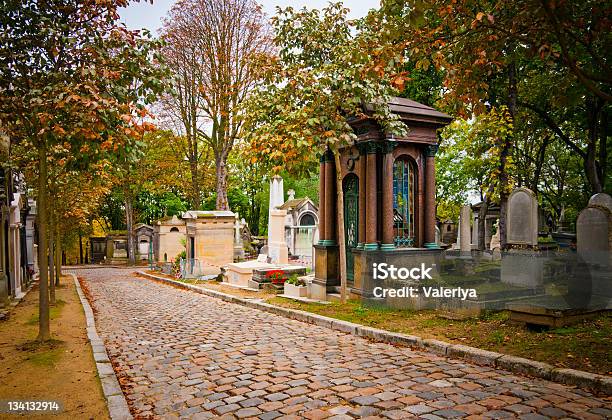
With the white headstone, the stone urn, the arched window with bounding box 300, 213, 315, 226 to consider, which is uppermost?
the white headstone

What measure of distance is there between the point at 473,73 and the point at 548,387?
4.43 metres

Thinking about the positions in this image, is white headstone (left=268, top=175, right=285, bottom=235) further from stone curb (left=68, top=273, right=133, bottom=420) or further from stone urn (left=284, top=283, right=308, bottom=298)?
stone curb (left=68, top=273, right=133, bottom=420)

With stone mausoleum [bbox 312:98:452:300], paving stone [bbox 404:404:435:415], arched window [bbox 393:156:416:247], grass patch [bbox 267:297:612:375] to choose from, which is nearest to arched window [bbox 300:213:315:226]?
stone mausoleum [bbox 312:98:452:300]

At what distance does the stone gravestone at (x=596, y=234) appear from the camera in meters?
10.0

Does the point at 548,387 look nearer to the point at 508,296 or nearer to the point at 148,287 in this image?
the point at 508,296

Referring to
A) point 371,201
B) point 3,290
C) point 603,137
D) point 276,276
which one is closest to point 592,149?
point 603,137

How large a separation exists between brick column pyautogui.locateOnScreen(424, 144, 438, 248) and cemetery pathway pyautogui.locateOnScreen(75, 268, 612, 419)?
4.37m

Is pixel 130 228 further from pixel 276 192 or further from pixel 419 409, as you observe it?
pixel 419 409

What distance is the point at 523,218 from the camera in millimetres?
12391

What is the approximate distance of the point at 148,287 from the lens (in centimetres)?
1853

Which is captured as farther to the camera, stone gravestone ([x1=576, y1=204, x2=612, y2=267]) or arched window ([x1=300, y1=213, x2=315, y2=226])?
arched window ([x1=300, y1=213, x2=315, y2=226])

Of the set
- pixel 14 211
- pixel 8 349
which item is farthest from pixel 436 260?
pixel 14 211

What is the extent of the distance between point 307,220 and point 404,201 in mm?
20620

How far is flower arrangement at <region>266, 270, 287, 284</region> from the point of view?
50.1ft
